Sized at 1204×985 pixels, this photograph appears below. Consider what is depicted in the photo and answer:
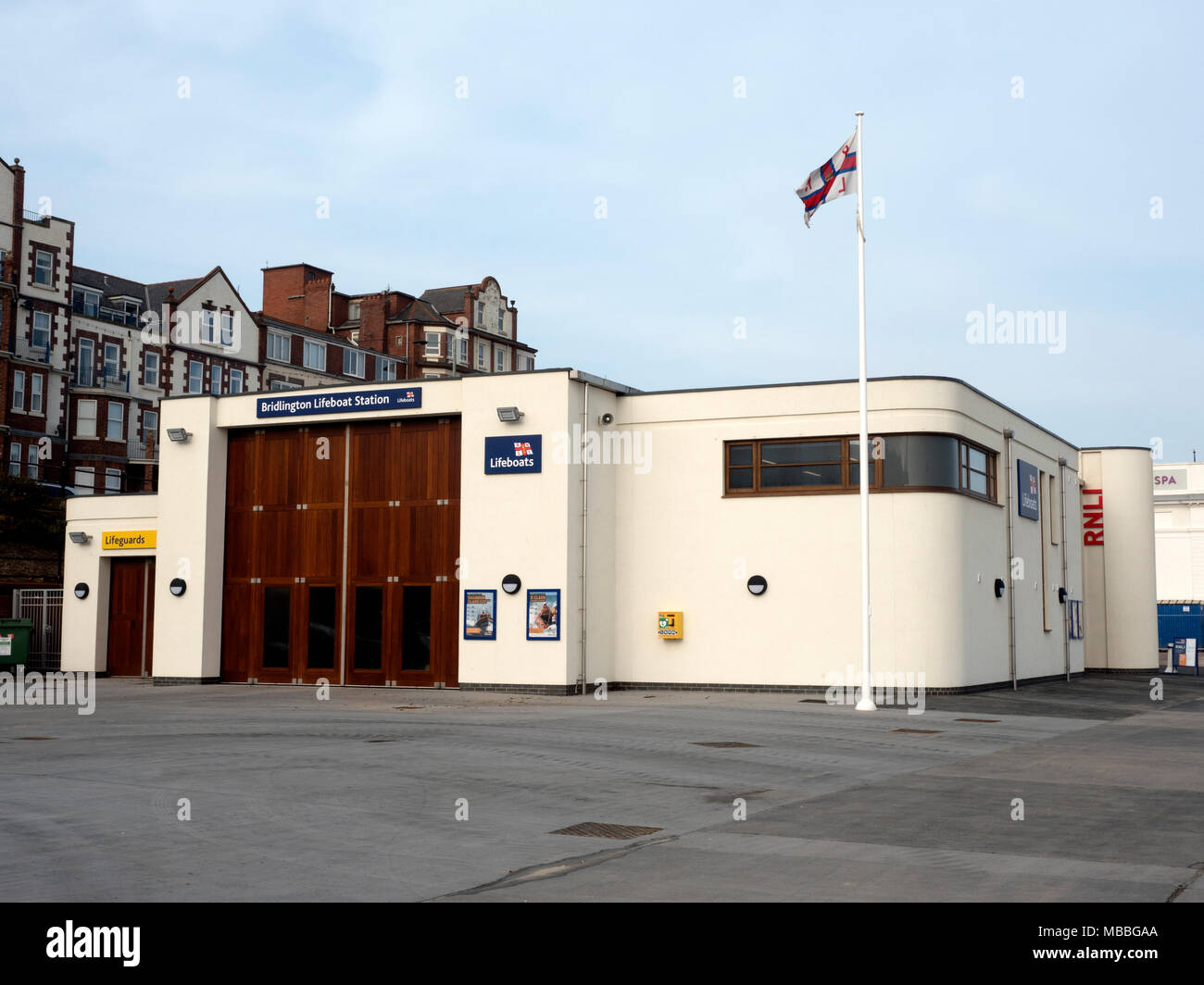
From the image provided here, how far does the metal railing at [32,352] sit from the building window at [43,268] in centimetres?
304

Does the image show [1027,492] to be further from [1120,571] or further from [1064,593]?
[1120,571]

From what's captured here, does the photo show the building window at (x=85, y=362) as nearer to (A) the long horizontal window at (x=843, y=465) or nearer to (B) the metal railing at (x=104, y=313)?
(B) the metal railing at (x=104, y=313)

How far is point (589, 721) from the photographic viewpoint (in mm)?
19328

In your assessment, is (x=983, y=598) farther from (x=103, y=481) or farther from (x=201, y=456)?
(x=103, y=481)

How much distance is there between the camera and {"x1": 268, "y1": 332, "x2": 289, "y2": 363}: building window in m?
70.5

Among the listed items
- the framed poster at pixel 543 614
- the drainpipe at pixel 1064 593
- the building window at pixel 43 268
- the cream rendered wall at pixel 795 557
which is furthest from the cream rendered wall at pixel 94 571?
the building window at pixel 43 268

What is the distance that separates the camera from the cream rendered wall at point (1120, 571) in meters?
37.0

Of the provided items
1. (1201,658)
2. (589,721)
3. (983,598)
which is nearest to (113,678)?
(589,721)

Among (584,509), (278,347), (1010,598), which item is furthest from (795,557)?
(278,347)

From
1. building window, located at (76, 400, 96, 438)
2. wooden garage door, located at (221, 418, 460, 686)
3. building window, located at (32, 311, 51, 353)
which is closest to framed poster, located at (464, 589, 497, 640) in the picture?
wooden garage door, located at (221, 418, 460, 686)

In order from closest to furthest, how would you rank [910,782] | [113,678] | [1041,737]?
1. [910,782]
2. [1041,737]
3. [113,678]

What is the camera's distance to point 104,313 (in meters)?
65.4

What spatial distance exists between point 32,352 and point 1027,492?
4781 cm

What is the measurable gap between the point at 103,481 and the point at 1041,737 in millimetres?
53734
